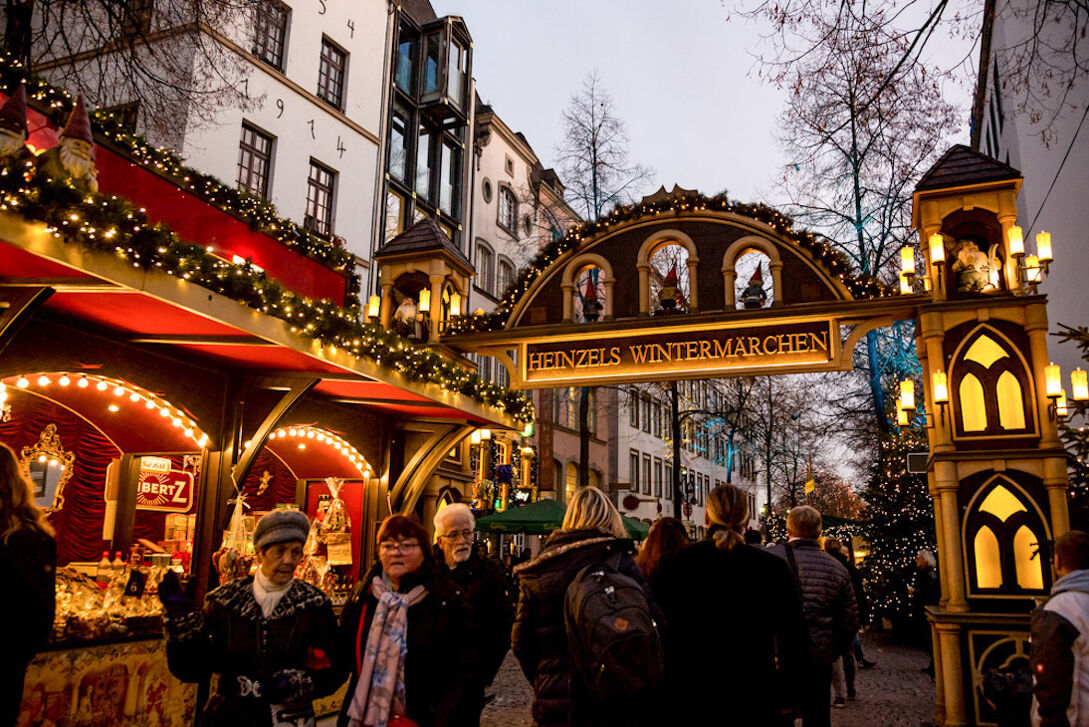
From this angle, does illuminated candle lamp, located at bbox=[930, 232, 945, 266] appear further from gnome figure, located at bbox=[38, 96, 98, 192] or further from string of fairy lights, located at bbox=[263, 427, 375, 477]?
gnome figure, located at bbox=[38, 96, 98, 192]

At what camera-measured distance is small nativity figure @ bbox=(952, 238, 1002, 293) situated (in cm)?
841

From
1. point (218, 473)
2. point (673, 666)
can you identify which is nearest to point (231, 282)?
point (218, 473)

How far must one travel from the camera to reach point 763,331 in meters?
8.77

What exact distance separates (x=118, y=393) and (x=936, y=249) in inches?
327

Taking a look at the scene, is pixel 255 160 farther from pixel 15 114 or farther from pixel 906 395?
pixel 906 395

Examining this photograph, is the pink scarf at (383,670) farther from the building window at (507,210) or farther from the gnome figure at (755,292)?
the building window at (507,210)

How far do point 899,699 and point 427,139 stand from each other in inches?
855

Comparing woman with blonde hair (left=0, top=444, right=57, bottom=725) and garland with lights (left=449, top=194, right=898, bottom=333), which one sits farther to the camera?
garland with lights (left=449, top=194, right=898, bottom=333)

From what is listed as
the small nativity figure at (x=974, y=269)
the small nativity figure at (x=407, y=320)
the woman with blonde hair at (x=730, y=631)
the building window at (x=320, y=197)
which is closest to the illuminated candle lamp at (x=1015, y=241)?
the small nativity figure at (x=974, y=269)

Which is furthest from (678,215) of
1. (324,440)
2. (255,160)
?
(255,160)

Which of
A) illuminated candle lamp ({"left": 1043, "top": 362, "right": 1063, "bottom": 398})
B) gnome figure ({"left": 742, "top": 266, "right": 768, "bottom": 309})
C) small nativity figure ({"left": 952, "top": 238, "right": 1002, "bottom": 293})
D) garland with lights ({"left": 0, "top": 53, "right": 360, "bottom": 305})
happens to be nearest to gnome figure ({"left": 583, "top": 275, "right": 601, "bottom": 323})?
gnome figure ({"left": 742, "top": 266, "right": 768, "bottom": 309})

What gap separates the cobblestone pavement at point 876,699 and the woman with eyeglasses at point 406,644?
500 cm

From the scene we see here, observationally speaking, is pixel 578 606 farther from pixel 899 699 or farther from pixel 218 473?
pixel 899 699

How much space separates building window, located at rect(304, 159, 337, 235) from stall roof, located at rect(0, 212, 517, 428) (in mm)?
11059
